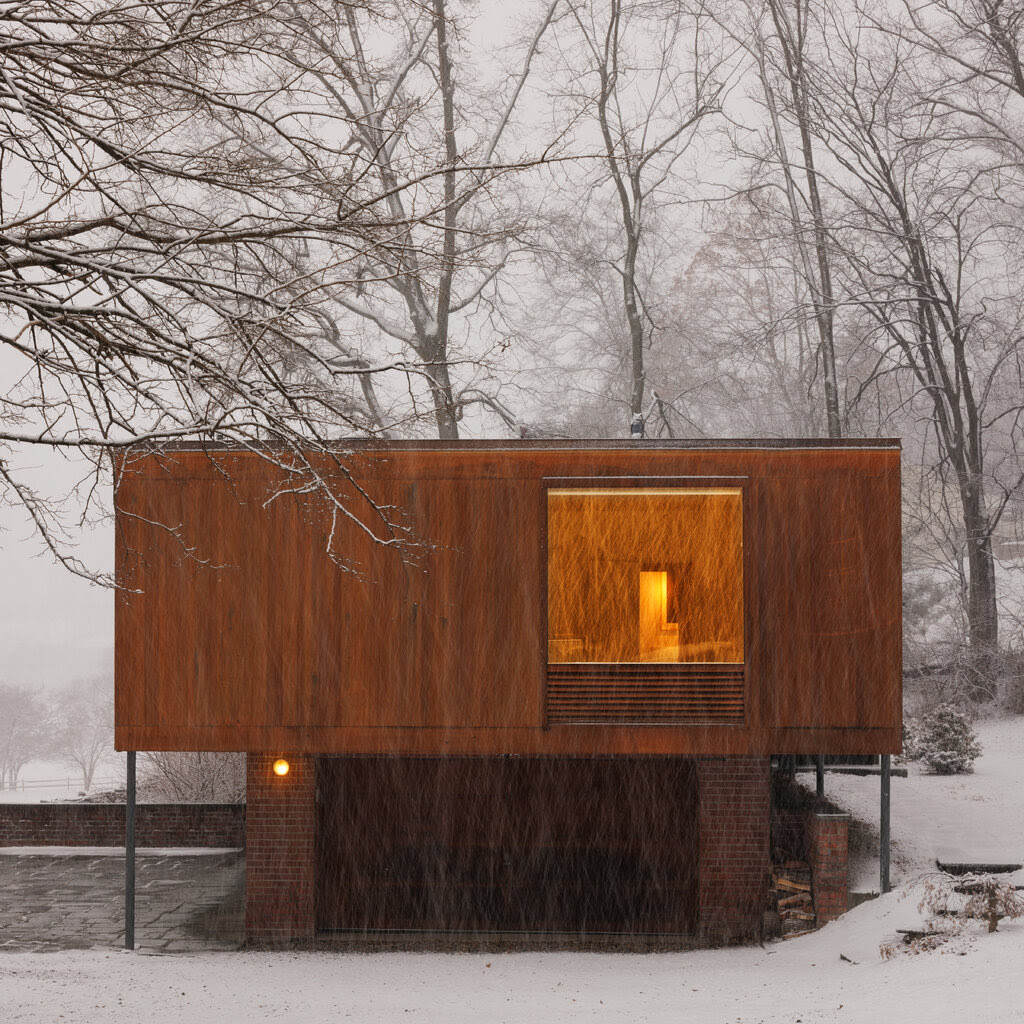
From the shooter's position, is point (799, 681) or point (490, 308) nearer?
point (799, 681)

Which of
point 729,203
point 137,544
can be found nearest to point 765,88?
point 729,203

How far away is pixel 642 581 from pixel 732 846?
5.15 meters

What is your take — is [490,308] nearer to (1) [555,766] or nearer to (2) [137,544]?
(1) [555,766]

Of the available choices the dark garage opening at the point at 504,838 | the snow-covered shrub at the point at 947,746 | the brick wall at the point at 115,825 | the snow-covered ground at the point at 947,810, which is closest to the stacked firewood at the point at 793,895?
the snow-covered ground at the point at 947,810

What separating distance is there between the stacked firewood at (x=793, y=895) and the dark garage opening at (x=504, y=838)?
40.3 inches

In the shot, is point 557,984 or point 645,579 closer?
point 557,984

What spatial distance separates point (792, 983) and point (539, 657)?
3261mm

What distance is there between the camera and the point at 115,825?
14438 mm

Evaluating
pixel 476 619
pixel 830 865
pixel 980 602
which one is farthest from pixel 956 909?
pixel 980 602

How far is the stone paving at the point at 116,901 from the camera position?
33.6ft

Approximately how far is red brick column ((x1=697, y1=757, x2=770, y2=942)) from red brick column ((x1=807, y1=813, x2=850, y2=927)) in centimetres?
51

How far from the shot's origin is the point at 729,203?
1027 inches

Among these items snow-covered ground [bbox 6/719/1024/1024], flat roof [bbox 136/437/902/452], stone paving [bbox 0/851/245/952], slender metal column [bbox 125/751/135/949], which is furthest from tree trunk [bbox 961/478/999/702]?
slender metal column [bbox 125/751/135/949]

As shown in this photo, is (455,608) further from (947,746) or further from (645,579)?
(947,746)
